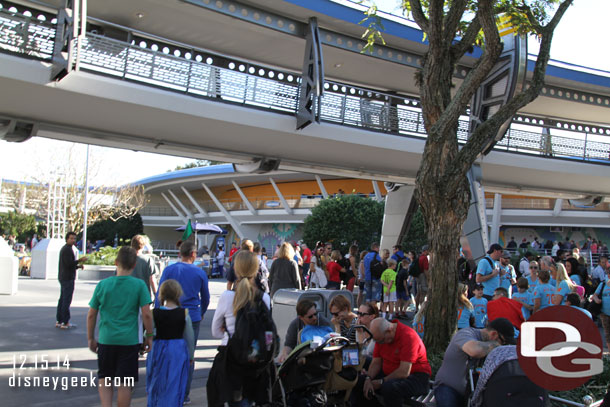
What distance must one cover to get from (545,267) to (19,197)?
46.0 metres

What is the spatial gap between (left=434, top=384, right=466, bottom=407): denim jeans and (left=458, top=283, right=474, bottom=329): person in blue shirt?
299 centimetres

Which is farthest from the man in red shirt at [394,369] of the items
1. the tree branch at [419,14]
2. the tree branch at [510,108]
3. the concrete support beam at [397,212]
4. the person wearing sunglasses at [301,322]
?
the concrete support beam at [397,212]

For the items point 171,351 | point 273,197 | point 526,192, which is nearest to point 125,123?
point 171,351

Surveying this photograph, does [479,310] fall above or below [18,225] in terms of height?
above

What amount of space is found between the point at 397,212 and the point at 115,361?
65.2 ft

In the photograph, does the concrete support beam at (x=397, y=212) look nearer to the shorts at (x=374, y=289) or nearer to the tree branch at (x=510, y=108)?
the shorts at (x=374, y=289)

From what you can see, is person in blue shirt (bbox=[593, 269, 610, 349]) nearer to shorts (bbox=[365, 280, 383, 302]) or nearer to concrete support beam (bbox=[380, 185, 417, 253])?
shorts (bbox=[365, 280, 383, 302])

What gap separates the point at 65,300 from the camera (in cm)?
962

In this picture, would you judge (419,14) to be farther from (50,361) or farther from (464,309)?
(50,361)

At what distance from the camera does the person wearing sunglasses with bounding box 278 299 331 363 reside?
5.45 meters

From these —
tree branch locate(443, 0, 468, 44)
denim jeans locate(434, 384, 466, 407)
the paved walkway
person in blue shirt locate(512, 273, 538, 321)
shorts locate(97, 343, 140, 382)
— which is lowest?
the paved walkway

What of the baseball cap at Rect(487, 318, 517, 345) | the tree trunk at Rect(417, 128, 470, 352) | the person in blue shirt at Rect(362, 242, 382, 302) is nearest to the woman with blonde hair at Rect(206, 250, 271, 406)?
the baseball cap at Rect(487, 318, 517, 345)

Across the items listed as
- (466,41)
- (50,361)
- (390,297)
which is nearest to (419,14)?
(466,41)

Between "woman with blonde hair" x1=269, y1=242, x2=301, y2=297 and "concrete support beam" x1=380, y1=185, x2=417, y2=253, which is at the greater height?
"concrete support beam" x1=380, y1=185, x2=417, y2=253
